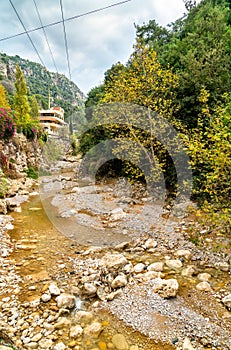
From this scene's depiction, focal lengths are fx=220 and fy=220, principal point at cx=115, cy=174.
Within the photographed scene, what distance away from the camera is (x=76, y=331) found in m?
3.03

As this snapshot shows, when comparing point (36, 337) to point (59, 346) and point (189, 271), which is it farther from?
point (189, 271)

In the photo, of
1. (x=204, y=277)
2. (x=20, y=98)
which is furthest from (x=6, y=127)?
(x=20, y=98)

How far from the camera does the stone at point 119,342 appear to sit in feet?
9.30

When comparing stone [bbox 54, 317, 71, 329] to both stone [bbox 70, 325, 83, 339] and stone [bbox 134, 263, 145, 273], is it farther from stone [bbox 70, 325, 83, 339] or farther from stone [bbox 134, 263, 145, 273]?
stone [bbox 134, 263, 145, 273]

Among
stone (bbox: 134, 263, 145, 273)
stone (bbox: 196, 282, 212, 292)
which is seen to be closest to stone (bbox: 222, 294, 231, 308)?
stone (bbox: 196, 282, 212, 292)

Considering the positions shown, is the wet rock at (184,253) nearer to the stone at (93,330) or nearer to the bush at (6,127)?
the stone at (93,330)

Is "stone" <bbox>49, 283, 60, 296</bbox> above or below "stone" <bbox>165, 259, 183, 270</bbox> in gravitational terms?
below

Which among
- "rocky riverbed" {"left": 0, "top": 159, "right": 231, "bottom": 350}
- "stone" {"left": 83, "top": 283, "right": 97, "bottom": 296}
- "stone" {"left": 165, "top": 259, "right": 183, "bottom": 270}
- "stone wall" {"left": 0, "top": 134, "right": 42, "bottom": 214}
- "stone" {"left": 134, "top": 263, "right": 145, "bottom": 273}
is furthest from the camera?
"stone wall" {"left": 0, "top": 134, "right": 42, "bottom": 214}

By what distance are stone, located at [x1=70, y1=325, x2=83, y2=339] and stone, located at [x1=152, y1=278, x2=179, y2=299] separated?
4.46 feet

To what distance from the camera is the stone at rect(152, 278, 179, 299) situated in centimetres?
359

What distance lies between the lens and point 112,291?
386cm

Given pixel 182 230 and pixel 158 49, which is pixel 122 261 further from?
pixel 158 49

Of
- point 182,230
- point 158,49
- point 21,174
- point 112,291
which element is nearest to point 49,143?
point 21,174

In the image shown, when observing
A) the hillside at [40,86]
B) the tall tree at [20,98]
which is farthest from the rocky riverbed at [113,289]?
the hillside at [40,86]
